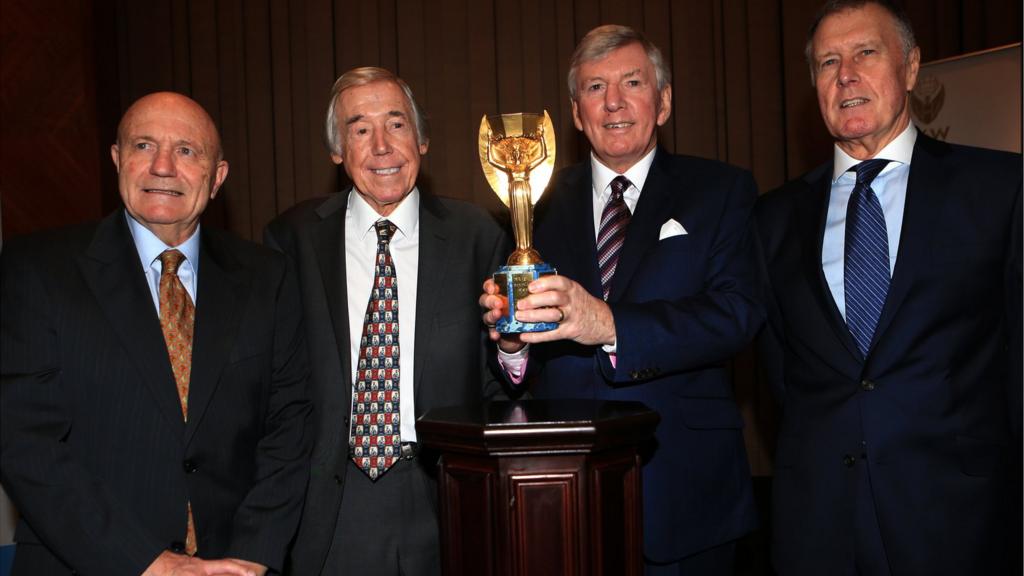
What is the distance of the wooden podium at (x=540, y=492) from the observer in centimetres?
160

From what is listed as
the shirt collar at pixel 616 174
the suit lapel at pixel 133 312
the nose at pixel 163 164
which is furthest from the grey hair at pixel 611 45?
the suit lapel at pixel 133 312

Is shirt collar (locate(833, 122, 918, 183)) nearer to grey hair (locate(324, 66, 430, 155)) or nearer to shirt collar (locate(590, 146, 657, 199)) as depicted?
shirt collar (locate(590, 146, 657, 199))

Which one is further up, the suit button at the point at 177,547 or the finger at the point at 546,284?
the finger at the point at 546,284

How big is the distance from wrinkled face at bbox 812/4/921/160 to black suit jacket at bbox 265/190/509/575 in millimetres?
962

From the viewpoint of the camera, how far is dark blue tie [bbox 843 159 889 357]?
6.81 feet

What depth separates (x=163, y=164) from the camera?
2043 mm

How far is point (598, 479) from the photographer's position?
1.64 meters

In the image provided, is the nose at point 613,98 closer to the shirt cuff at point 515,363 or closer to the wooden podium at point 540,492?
the shirt cuff at point 515,363

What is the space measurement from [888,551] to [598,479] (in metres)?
0.83

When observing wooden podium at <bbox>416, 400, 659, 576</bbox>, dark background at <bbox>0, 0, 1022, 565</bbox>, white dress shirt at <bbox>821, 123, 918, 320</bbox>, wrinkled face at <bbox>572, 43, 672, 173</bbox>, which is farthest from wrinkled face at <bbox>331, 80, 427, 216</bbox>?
dark background at <bbox>0, 0, 1022, 565</bbox>

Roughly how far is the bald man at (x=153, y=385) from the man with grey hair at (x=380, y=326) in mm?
93

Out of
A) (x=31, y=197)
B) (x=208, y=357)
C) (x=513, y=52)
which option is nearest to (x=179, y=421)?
(x=208, y=357)

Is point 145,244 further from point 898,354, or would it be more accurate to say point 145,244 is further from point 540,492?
point 898,354

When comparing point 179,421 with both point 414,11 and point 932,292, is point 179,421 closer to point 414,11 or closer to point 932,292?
point 932,292
